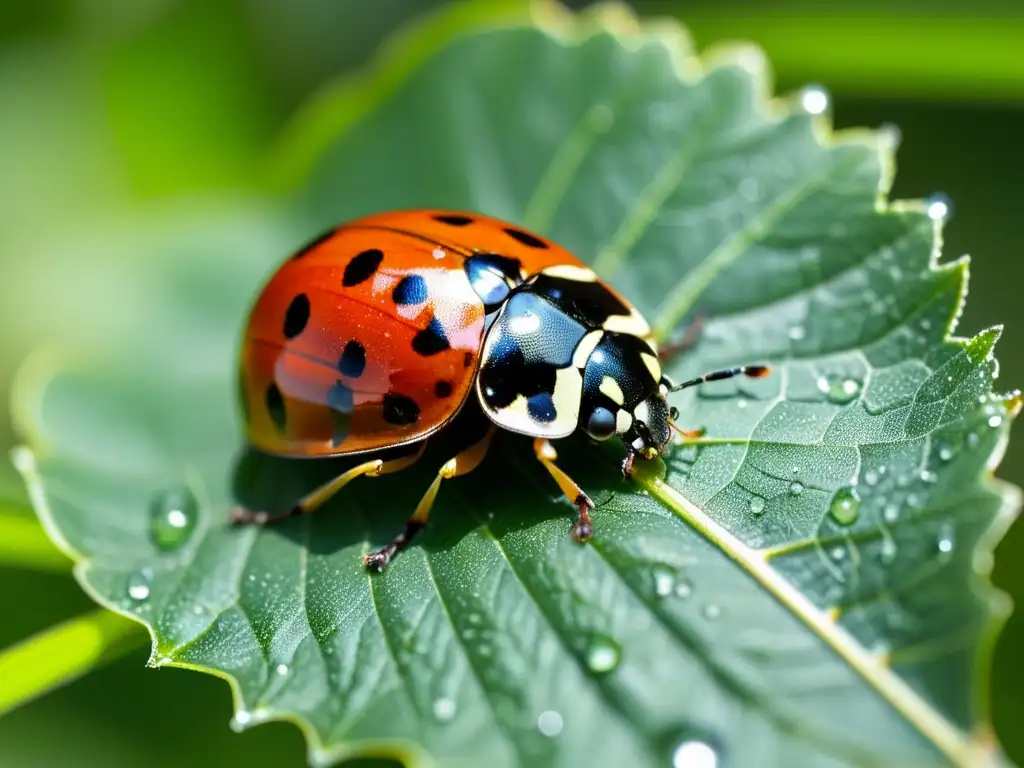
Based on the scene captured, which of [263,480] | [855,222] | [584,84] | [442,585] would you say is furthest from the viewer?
[584,84]

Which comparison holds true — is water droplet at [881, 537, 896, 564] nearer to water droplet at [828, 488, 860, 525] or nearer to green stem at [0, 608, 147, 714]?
water droplet at [828, 488, 860, 525]

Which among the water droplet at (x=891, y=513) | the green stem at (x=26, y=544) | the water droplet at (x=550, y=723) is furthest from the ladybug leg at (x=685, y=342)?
the green stem at (x=26, y=544)

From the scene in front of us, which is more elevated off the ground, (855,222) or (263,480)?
(855,222)

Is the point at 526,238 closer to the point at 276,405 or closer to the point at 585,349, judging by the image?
the point at 585,349

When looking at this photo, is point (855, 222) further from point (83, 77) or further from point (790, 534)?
point (83, 77)

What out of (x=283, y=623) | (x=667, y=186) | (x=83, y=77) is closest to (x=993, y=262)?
(x=667, y=186)

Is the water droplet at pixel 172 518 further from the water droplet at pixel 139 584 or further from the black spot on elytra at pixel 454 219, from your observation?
the black spot on elytra at pixel 454 219

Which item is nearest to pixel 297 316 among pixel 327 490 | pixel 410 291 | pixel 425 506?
pixel 410 291
